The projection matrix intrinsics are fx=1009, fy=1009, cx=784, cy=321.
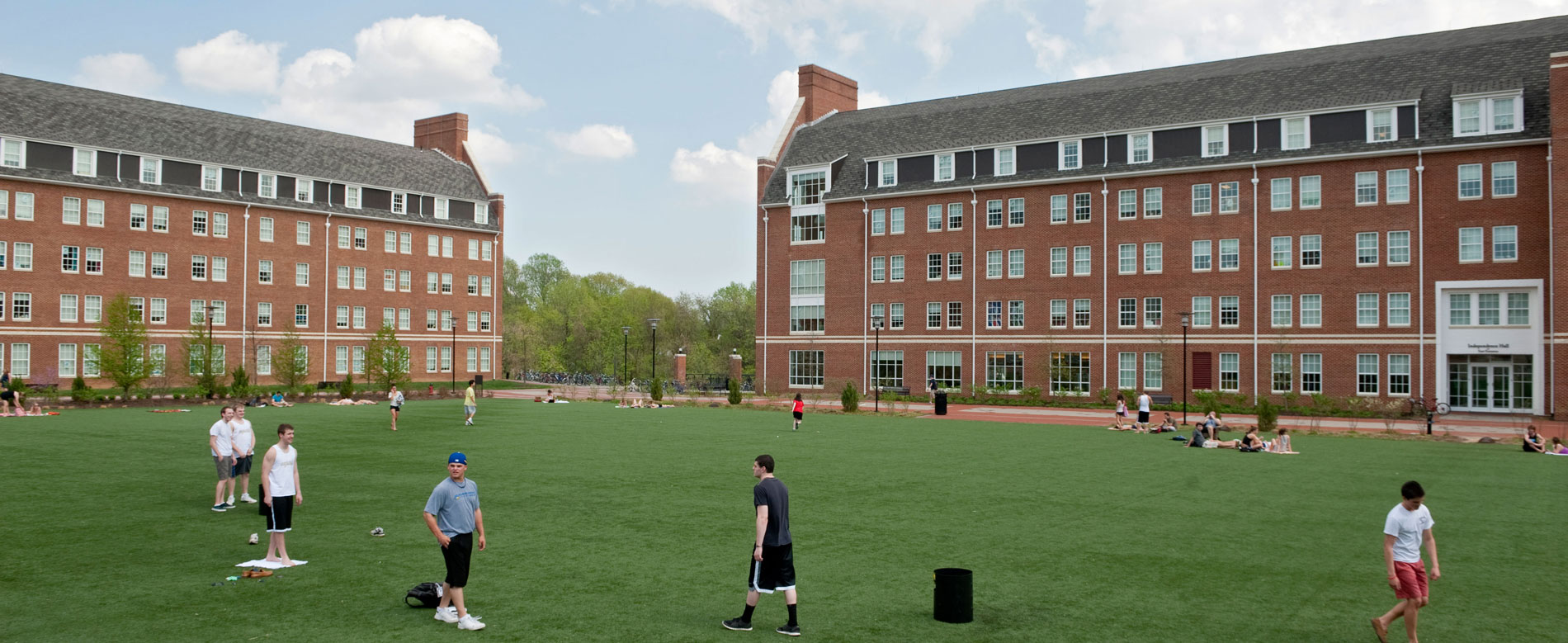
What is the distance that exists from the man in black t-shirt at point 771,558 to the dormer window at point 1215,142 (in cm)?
4781

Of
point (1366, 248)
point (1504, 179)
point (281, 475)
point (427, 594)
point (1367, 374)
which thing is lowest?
point (427, 594)

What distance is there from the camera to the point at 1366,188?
47.3m

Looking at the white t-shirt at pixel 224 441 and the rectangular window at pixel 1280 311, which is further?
the rectangular window at pixel 1280 311

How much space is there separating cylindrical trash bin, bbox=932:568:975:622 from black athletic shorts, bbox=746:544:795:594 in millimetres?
1566

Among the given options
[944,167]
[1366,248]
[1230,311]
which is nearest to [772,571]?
[1230,311]

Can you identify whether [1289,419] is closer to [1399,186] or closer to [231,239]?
[1399,186]

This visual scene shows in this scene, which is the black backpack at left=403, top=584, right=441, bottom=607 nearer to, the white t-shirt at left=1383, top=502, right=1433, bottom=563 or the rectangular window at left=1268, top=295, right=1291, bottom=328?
the white t-shirt at left=1383, top=502, right=1433, bottom=563

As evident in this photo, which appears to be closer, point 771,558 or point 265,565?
point 771,558

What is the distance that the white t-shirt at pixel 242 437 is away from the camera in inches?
635

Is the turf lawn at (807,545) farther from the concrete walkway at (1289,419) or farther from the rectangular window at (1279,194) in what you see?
the rectangular window at (1279,194)

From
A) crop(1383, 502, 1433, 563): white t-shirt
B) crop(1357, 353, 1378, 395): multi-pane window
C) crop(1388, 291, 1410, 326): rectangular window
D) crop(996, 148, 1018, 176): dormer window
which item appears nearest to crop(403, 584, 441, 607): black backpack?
crop(1383, 502, 1433, 563): white t-shirt

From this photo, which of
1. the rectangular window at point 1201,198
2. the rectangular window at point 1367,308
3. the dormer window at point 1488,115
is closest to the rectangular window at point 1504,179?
the dormer window at point 1488,115

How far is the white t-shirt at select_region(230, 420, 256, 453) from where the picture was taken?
16.1 meters

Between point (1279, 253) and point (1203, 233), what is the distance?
367 centimetres
